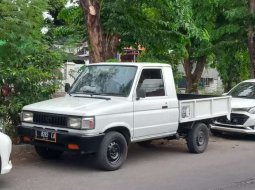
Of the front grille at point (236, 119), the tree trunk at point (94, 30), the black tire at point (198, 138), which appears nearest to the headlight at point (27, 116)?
the black tire at point (198, 138)

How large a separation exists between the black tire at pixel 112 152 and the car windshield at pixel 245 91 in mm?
5789

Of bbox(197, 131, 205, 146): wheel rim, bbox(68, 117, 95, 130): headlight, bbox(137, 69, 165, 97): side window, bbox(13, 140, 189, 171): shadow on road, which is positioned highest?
bbox(137, 69, 165, 97): side window

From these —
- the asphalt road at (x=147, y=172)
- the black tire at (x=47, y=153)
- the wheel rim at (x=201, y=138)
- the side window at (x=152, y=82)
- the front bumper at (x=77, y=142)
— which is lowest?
the asphalt road at (x=147, y=172)

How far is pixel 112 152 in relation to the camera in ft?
28.3

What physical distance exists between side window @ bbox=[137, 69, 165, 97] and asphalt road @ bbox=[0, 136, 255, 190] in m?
1.39

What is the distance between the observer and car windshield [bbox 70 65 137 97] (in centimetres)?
923

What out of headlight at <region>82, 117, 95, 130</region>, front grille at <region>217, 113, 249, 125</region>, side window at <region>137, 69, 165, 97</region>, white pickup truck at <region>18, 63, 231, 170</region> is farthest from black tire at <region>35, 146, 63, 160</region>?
front grille at <region>217, 113, 249, 125</region>

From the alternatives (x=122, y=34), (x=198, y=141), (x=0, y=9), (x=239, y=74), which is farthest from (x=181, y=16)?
(x=239, y=74)

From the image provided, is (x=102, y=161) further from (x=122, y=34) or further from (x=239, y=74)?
(x=239, y=74)

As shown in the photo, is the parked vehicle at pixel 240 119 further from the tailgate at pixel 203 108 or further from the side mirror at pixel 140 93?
the side mirror at pixel 140 93

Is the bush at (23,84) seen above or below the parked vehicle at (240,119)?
above

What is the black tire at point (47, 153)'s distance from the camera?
9414 millimetres

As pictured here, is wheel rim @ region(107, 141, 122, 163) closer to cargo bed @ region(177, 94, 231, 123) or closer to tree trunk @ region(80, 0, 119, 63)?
cargo bed @ region(177, 94, 231, 123)

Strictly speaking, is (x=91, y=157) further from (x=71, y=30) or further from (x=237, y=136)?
(x=71, y=30)
